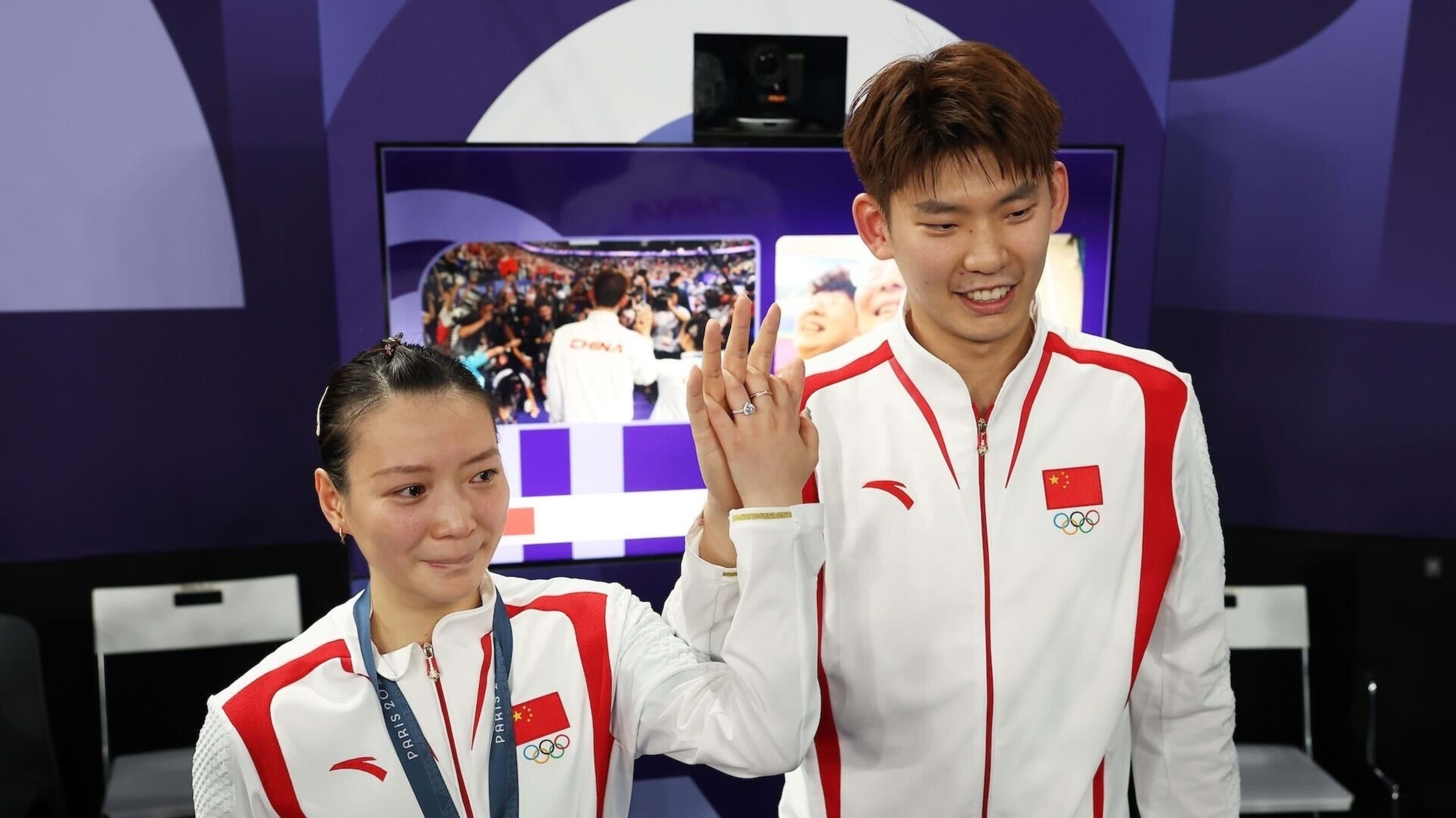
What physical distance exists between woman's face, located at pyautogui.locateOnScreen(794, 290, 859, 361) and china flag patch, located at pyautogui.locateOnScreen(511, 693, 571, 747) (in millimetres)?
1922

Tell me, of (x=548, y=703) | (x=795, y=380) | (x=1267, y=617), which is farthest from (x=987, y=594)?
(x=1267, y=617)

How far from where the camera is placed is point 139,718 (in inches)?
144

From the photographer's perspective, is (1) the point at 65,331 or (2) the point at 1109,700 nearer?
(2) the point at 1109,700

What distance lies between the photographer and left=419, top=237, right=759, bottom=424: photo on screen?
3.19 metres

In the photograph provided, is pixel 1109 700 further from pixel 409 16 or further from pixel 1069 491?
pixel 409 16

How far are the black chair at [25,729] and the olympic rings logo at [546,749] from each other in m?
2.32

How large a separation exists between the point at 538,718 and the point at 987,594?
62 cm

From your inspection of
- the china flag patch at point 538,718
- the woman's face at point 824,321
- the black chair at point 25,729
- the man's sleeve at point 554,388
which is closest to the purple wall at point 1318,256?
the woman's face at point 824,321

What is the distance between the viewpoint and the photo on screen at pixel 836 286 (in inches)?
132

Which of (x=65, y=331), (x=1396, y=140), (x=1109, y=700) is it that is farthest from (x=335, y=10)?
(x=1396, y=140)

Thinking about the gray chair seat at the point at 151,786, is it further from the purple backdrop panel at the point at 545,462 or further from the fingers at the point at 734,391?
the fingers at the point at 734,391

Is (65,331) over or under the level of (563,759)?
over

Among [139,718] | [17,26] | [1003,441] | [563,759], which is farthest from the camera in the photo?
[139,718]

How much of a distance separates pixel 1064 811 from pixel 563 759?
676 mm
